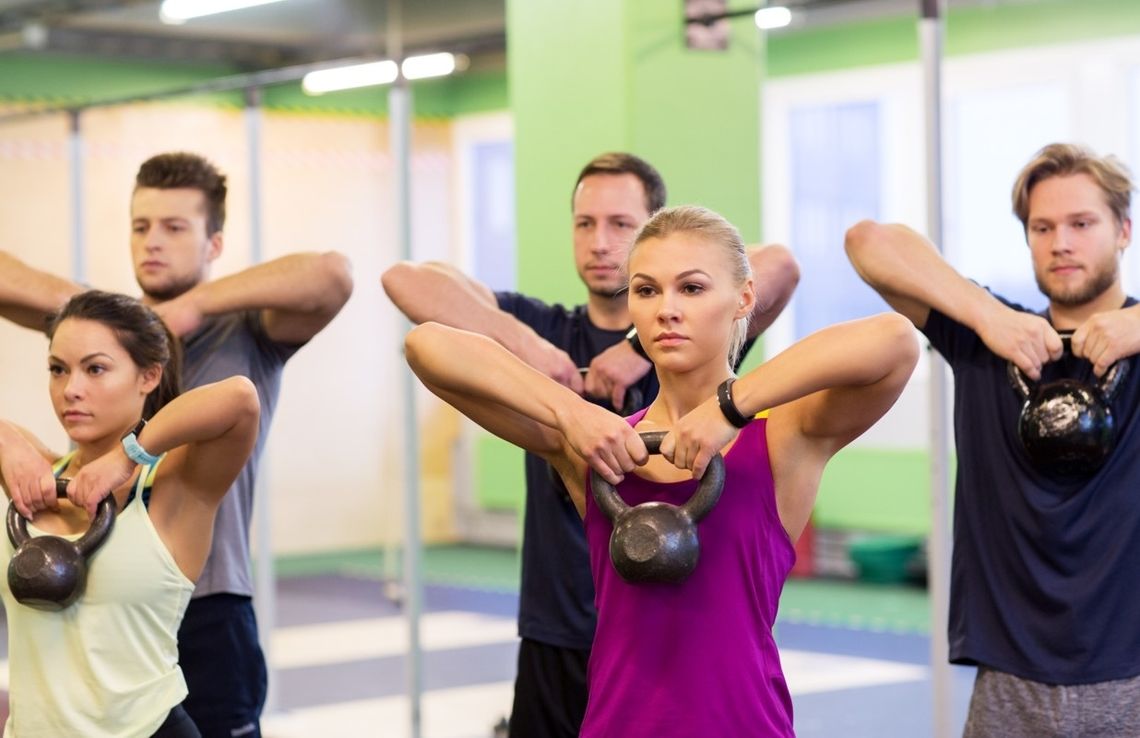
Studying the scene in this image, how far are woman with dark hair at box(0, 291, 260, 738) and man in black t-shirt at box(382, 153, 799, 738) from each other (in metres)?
0.57

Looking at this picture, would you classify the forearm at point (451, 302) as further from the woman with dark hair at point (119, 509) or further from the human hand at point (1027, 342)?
the human hand at point (1027, 342)

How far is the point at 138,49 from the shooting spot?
958cm

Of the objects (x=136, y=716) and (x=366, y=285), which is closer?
(x=136, y=716)

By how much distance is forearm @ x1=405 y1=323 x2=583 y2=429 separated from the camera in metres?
2.18

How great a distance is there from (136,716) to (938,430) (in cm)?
229

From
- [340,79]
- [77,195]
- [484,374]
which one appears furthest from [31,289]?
[340,79]

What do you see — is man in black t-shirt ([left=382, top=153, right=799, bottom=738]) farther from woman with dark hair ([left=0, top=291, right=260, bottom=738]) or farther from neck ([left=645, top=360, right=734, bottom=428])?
neck ([left=645, top=360, right=734, bottom=428])

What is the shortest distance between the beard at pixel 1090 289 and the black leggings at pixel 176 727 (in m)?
1.64

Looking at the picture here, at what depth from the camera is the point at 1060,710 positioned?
2654 mm

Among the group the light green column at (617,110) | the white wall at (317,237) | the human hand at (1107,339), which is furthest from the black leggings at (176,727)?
the white wall at (317,237)

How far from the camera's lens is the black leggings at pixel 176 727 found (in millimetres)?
2477

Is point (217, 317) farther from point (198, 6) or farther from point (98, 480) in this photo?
point (198, 6)

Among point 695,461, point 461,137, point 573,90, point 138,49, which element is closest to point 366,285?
point 461,137

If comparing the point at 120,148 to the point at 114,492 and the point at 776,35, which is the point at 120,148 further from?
the point at 114,492
